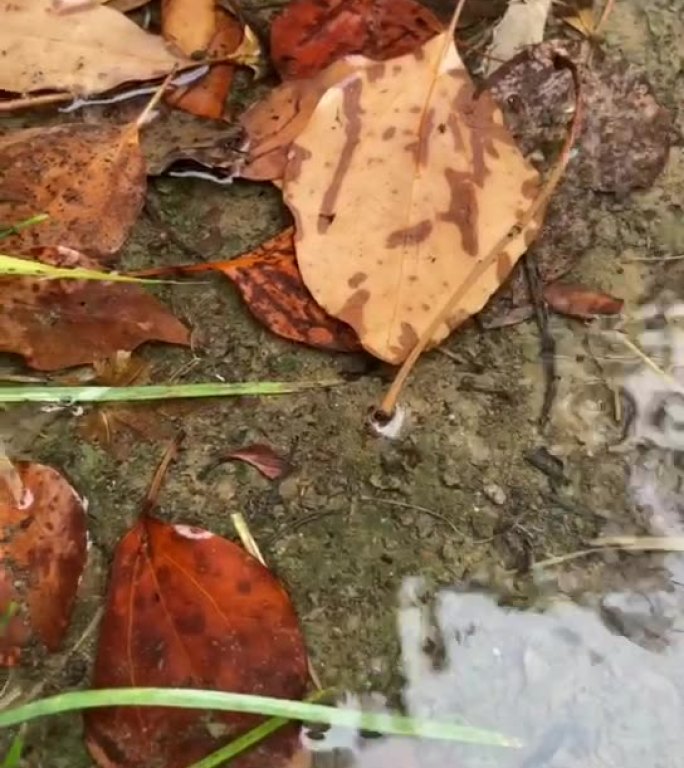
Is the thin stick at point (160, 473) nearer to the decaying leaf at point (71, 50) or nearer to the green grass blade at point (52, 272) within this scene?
the green grass blade at point (52, 272)

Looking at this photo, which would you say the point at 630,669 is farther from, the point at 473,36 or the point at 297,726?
the point at 473,36

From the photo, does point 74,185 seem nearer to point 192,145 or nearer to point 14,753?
point 192,145

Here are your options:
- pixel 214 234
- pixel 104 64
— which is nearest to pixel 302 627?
pixel 214 234

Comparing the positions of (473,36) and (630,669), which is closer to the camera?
(630,669)

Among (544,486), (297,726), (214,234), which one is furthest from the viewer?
(214,234)

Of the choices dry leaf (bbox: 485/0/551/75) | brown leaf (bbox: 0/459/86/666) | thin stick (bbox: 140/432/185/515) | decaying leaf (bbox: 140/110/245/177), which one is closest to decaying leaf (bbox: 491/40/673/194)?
dry leaf (bbox: 485/0/551/75)

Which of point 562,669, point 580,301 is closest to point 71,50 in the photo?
point 580,301
